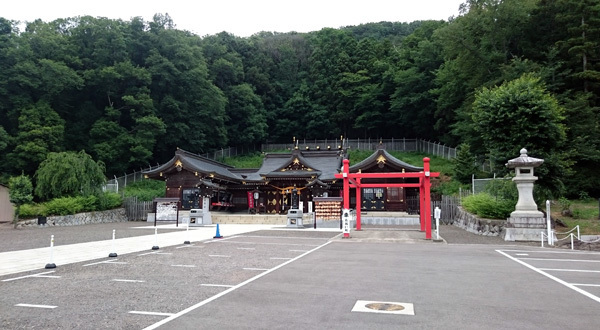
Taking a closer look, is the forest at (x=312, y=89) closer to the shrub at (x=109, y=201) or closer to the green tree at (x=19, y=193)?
the shrub at (x=109, y=201)

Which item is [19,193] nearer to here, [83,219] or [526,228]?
[83,219]

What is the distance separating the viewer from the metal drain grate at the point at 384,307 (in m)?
5.22

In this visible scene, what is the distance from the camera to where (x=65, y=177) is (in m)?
26.0

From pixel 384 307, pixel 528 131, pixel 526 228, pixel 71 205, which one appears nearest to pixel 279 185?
pixel 71 205

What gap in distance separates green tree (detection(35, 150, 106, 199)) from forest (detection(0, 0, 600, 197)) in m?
8.26

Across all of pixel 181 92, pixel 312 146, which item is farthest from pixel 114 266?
pixel 312 146

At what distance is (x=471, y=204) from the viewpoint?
1964cm

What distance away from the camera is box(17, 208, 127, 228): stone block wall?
23.4 m

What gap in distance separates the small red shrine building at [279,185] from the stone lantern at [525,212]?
1326cm

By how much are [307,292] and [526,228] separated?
513 inches

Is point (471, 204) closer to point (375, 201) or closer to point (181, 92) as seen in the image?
point (375, 201)

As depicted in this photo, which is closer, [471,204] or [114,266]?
[114,266]

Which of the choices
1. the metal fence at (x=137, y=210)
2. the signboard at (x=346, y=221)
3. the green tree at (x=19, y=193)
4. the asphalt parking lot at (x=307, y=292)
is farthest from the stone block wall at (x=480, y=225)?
the green tree at (x=19, y=193)

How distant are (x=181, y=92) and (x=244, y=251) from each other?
39.6 metres
